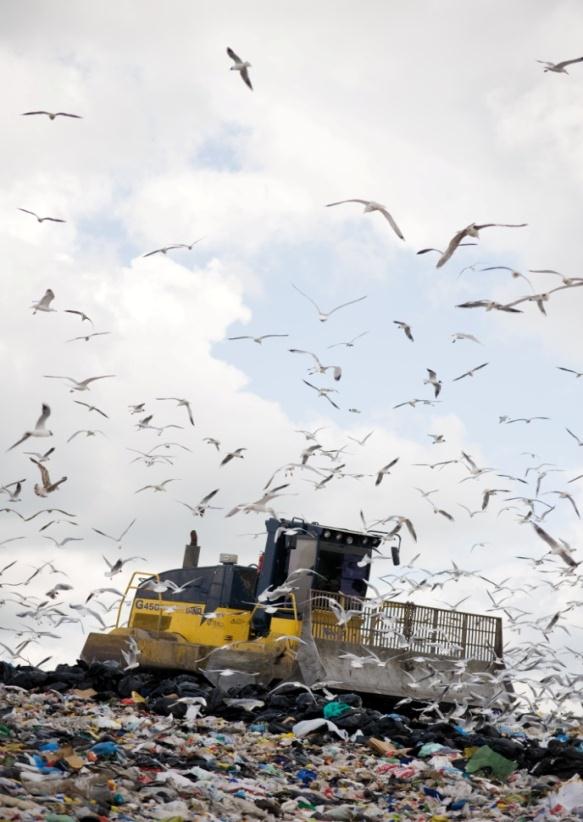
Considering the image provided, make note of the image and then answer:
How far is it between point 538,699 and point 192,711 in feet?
11.5

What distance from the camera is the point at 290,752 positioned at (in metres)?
8.84

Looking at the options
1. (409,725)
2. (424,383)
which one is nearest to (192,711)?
(409,725)

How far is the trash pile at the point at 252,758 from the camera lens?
20.7 feet

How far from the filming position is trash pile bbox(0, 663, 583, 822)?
248 inches

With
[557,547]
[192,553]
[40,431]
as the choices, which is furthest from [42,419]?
[192,553]

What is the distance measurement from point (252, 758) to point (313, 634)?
13.6ft

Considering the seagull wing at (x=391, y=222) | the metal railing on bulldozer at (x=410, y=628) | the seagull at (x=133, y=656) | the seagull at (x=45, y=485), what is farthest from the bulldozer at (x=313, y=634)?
the seagull wing at (x=391, y=222)

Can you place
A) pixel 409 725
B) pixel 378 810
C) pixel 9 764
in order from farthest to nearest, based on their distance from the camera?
1. pixel 409 725
2. pixel 378 810
3. pixel 9 764

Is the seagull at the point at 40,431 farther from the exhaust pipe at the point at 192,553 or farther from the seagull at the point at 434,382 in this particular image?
the exhaust pipe at the point at 192,553

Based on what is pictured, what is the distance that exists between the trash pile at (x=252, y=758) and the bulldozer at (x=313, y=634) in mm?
550

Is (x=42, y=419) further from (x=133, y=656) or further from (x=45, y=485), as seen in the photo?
(x=133, y=656)

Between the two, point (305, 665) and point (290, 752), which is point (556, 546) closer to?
point (290, 752)

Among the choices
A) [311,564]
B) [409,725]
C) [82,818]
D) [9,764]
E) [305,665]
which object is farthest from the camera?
[311,564]

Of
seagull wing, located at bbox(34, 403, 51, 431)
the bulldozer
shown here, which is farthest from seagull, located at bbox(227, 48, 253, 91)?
the bulldozer
